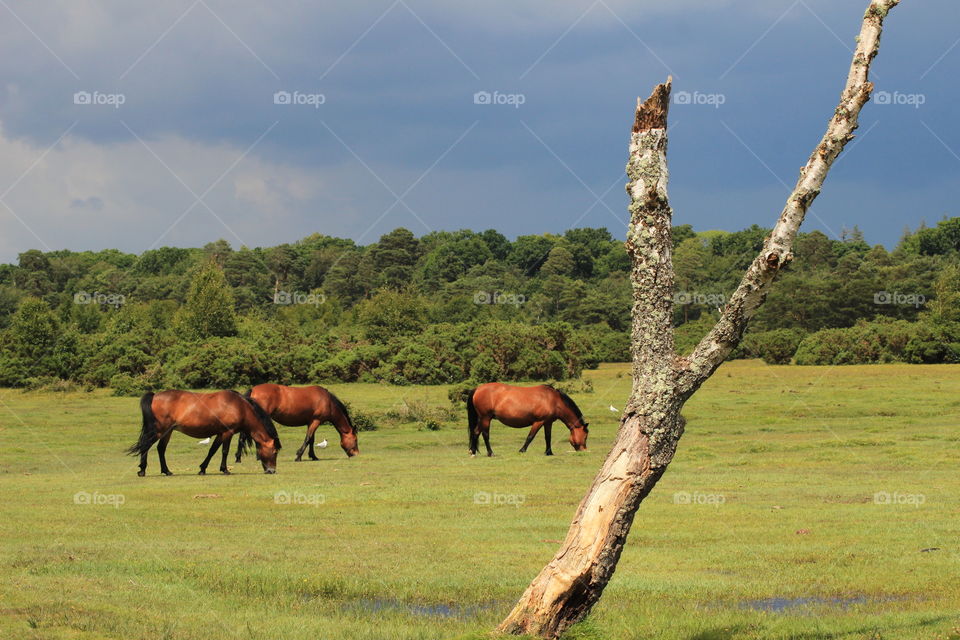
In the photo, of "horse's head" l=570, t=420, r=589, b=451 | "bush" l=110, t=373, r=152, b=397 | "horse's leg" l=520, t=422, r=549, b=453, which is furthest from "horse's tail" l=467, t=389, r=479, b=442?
"bush" l=110, t=373, r=152, b=397

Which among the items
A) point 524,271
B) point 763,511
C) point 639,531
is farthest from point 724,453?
point 524,271

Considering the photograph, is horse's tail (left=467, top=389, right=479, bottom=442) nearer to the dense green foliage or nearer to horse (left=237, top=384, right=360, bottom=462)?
horse (left=237, top=384, right=360, bottom=462)

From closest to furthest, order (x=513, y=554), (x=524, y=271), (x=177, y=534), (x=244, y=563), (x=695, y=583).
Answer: (x=695, y=583), (x=244, y=563), (x=513, y=554), (x=177, y=534), (x=524, y=271)

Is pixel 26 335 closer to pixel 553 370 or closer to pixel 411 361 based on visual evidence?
pixel 411 361

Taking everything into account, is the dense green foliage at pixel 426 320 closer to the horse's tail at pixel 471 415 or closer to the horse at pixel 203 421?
the horse's tail at pixel 471 415

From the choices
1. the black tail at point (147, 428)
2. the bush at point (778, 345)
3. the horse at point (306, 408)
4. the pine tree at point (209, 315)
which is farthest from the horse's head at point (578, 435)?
the bush at point (778, 345)

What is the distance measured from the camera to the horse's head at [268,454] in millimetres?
24250

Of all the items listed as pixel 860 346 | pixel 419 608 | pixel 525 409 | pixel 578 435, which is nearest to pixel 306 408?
pixel 525 409

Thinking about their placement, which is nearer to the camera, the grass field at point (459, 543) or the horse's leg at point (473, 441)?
the grass field at point (459, 543)

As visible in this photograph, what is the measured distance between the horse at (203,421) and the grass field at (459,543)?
0.67 m

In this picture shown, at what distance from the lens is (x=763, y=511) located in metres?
16.7

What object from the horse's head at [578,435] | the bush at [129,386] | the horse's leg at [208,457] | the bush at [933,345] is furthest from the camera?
the bush at [933,345]

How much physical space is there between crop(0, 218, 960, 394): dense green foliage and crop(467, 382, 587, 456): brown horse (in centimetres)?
1956

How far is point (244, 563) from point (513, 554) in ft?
11.0
